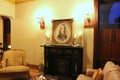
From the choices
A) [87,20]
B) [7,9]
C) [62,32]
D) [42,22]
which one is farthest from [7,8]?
[87,20]

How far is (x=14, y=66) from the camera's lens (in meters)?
4.72

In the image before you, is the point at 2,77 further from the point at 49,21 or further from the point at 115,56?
the point at 115,56

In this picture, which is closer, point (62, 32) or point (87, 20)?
point (87, 20)

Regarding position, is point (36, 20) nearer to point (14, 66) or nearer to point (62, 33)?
point (62, 33)

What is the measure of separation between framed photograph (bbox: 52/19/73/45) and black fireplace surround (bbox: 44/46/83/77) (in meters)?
0.33

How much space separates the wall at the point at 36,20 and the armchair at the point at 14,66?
4.90ft

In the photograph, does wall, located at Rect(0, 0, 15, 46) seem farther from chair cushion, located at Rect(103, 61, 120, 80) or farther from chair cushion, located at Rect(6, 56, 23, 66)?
chair cushion, located at Rect(103, 61, 120, 80)

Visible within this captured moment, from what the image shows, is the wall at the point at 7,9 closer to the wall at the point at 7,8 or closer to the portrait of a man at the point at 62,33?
the wall at the point at 7,8

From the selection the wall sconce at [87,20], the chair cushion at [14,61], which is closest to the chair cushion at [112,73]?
the wall sconce at [87,20]

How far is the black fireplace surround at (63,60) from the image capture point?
5234 millimetres

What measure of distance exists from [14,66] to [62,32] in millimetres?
2027

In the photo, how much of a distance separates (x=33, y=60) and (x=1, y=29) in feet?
12.6

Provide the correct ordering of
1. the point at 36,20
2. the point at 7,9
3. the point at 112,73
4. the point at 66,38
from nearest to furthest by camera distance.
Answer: the point at 112,73 → the point at 66,38 → the point at 36,20 → the point at 7,9

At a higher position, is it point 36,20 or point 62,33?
point 36,20
